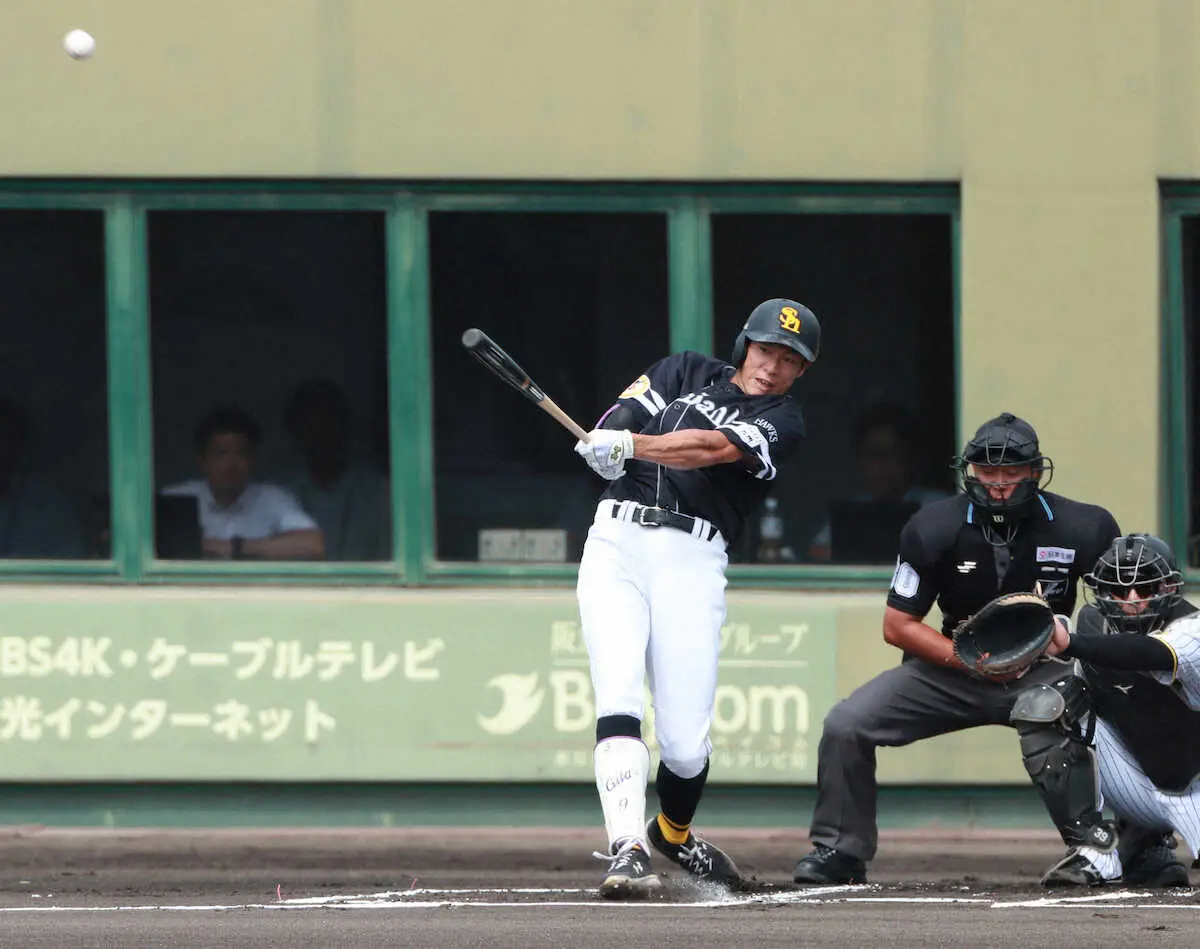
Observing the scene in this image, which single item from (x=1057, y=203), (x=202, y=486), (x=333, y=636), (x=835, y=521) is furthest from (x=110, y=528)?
(x=1057, y=203)

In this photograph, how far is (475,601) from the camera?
34.8ft

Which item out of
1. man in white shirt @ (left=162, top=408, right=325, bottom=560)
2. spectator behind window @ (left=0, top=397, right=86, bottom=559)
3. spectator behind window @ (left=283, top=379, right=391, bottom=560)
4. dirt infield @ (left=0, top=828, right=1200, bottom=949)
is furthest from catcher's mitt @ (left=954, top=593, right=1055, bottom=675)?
spectator behind window @ (left=0, top=397, right=86, bottom=559)

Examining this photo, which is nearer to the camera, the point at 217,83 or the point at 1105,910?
the point at 1105,910

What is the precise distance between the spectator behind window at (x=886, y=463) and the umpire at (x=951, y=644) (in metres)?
1.61

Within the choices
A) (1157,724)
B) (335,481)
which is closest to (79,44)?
(335,481)

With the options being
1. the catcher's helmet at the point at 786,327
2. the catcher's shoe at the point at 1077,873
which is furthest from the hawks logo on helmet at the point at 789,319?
the catcher's shoe at the point at 1077,873

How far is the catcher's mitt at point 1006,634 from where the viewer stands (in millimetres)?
8727

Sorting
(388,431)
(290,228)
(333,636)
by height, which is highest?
(290,228)

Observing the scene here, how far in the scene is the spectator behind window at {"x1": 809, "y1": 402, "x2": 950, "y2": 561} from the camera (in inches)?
424

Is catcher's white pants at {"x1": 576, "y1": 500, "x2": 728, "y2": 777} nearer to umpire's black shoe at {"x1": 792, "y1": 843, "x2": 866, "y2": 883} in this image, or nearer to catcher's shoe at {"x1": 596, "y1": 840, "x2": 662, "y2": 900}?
catcher's shoe at {"x1": 596, "y1": 840, "x2": 662, "y2": 900}

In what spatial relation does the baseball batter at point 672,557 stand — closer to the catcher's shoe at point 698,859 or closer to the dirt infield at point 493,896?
the catcher's shoe at point 698,859

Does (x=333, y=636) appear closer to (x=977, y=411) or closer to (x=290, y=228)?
(x=290, y=228)

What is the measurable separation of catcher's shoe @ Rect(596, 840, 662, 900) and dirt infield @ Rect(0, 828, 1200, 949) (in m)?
0.07

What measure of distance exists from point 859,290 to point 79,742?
Result: 12.3 ft
